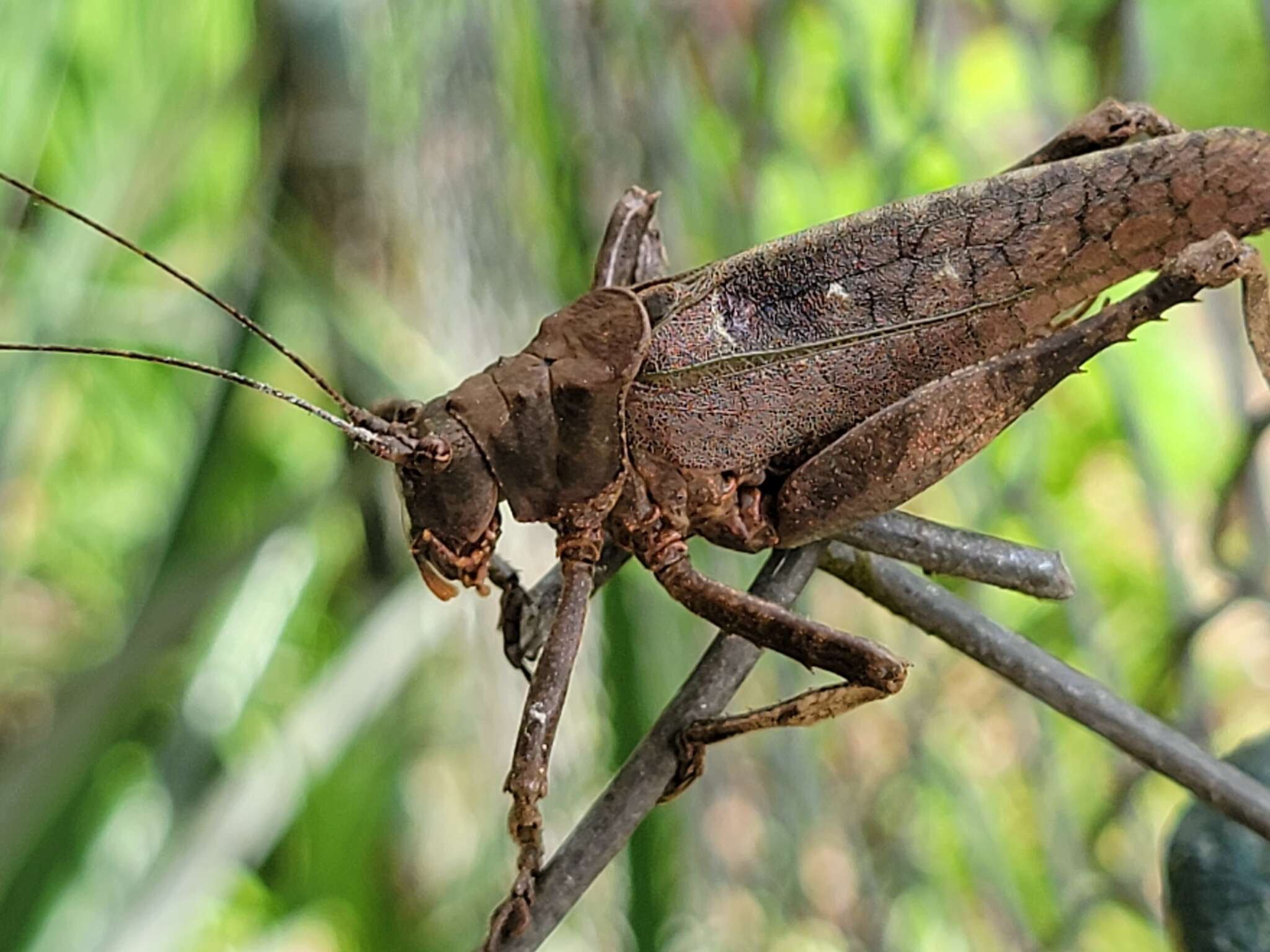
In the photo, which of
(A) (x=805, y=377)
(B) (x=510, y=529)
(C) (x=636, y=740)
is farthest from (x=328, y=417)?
(B) (x=510, y=529)

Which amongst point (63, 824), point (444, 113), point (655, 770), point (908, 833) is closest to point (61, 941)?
point (63, 824)

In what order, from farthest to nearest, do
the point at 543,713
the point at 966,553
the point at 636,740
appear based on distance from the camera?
the point at 636,740 → the point at 543,713 → the point at 966,553

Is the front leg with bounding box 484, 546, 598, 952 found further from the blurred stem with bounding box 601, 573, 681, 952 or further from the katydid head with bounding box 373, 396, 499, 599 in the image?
the blurred stem with bounding box 601, 573, 681, 952

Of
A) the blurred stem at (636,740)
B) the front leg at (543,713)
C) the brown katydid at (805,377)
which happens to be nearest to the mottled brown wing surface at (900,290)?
the brown katydid at (805,377)

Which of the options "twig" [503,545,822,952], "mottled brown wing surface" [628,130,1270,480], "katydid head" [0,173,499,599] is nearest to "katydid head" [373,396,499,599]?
"katydid head" [0,173,499,599]

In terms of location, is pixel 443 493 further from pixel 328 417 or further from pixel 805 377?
pixel 805 377

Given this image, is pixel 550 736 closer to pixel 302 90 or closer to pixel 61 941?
pixel 61 941
